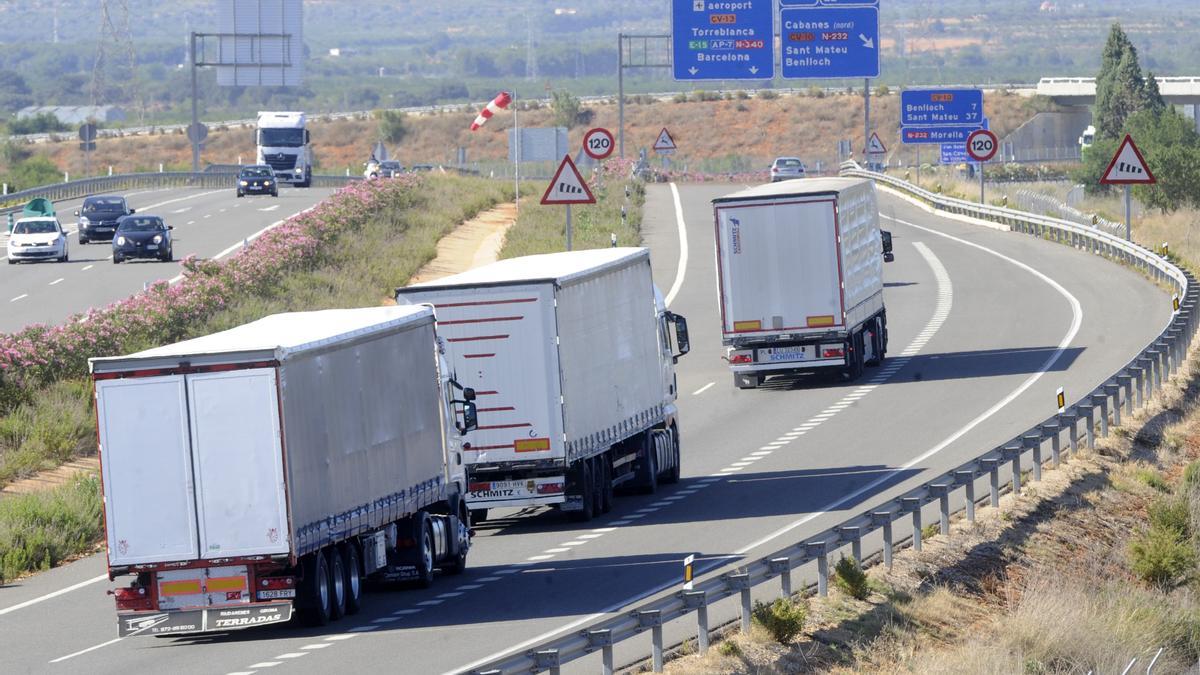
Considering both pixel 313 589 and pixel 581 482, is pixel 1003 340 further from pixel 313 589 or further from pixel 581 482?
pixel 313 589

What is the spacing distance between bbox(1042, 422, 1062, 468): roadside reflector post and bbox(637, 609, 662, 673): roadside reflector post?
9548mm

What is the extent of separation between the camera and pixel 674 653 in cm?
1489

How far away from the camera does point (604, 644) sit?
1331 cm

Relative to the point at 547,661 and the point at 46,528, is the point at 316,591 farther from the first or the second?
the point at 46,528

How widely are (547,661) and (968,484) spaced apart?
8.27 meters

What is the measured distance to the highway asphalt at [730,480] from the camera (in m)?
15.9

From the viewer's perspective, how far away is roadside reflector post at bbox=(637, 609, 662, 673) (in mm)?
13945

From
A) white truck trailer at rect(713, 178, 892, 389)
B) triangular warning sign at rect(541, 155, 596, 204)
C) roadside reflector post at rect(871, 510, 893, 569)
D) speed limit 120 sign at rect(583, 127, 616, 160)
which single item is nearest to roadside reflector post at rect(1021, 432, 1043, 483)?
roadside reflector post at rect(871, 510, 893, 569)

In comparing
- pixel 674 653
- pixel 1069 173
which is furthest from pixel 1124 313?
pixel 1069 173

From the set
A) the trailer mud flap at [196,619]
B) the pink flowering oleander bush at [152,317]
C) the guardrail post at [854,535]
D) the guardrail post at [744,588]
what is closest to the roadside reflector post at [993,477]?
the guardrail post at [854,535]

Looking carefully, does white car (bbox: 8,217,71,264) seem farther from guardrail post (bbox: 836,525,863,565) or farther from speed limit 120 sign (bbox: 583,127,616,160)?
guardrail post (bbox: 836,525,863,565)

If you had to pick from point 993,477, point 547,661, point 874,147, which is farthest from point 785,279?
point 874,147

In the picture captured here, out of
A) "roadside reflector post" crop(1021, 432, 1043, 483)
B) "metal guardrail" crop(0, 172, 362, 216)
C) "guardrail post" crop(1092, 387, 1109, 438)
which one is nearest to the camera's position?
"roadside reflector post" crop(1021, 432, 1043, 483)

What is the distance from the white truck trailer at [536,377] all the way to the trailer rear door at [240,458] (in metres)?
5.45
